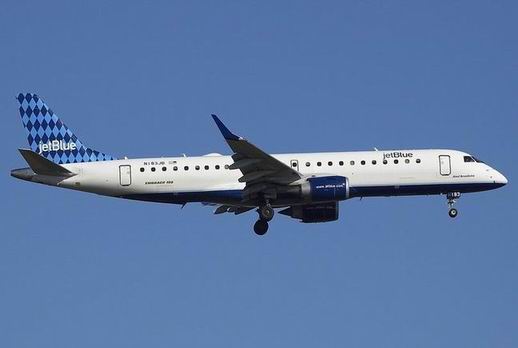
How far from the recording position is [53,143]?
60688mm

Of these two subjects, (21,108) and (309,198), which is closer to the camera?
(309,198)

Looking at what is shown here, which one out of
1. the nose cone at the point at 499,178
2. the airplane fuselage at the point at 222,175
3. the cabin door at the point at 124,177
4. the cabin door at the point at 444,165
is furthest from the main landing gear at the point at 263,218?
the nose cone at the point at 499,178

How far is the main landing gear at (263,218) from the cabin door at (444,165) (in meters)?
9.29

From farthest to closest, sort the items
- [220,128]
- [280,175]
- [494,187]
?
1. [494,187]
2. [280,175]
3. [220,128]

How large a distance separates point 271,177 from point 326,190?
288 cm

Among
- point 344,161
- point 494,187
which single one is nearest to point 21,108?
point 344,161

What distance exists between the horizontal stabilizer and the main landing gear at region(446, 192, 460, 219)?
20128mm

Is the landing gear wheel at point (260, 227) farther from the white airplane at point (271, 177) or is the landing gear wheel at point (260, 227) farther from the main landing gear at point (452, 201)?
the main landing gear at point (452, 201)

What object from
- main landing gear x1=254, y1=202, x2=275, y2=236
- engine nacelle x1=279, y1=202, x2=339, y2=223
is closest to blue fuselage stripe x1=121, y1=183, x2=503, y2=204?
main landing gear x1=254, y1=202, x2=275, y2=236

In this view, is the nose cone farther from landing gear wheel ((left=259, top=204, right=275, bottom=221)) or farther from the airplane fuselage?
landing gear wheel ((left=259, top=204, right=275, bottom=221))

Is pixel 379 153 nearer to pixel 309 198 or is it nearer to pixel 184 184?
pixel 309 198

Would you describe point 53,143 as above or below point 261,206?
above

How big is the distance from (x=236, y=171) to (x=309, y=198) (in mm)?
4369

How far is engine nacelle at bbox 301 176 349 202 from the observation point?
56156 mm
